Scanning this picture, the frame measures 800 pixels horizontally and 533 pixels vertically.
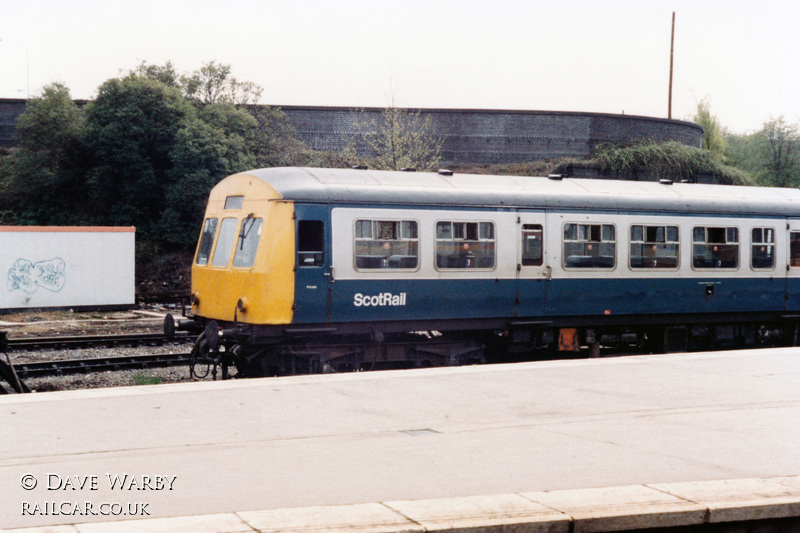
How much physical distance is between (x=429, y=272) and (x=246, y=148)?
24318 millimetres

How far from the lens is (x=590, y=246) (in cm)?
1454

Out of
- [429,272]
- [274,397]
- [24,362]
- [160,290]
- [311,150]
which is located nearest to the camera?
[274,397]

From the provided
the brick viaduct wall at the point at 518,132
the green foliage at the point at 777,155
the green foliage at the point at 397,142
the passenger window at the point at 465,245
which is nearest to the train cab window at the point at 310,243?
the passenger window at the point at 465,245

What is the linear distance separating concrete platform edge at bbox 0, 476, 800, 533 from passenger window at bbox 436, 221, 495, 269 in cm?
758

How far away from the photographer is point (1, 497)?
5.28 metres

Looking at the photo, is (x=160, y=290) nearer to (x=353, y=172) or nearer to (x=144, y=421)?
(x=353, y=172)

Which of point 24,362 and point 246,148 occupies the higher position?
point 246,148

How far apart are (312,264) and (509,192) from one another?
3.53 meters

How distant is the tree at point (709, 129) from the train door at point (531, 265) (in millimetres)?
52464

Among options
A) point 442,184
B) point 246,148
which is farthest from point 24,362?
point 246,148

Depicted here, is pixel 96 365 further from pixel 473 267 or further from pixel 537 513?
pixel 537 513

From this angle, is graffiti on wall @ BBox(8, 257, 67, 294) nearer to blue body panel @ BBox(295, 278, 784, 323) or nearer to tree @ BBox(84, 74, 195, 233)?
tree @ BBox(84, 74, 195, 233)

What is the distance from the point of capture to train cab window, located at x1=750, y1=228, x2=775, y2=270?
1616 centimetres

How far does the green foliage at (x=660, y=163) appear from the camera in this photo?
4350 cm
